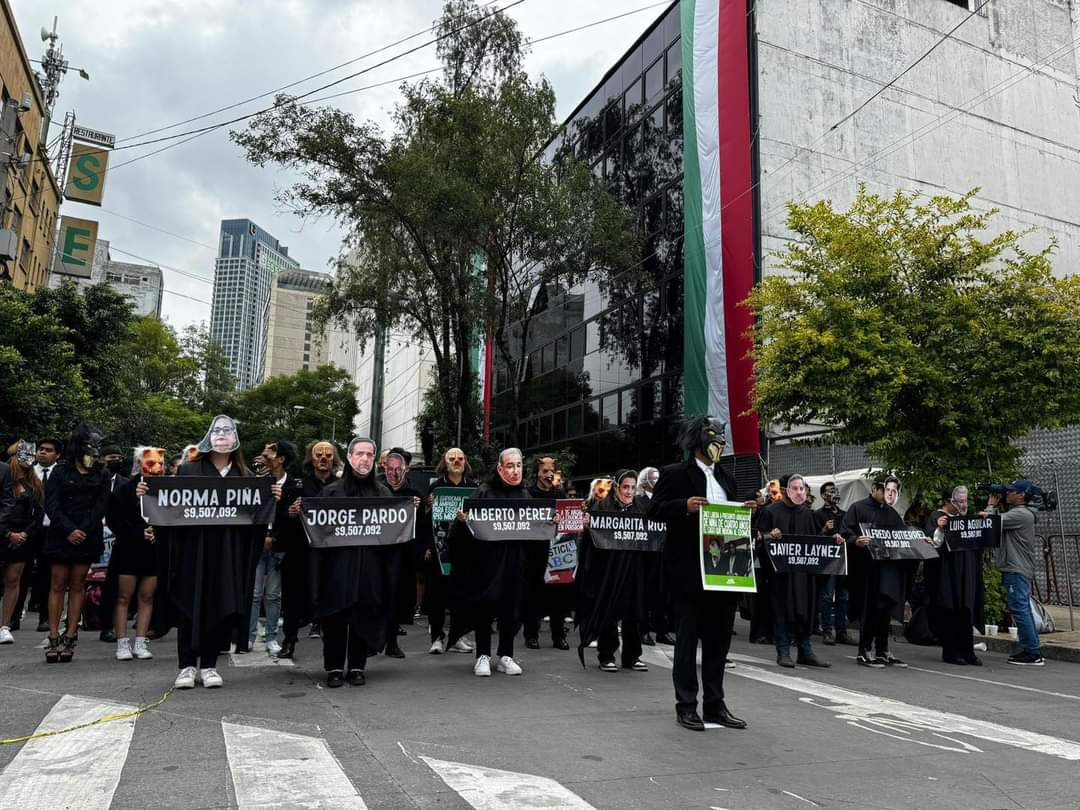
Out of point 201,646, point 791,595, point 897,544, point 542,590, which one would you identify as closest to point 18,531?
point 201,646

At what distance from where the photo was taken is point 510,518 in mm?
7961

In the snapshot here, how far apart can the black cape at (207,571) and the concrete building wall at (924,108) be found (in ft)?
61.1

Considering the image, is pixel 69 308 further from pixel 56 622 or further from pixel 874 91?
pixel 874 91

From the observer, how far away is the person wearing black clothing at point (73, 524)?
8023 mm

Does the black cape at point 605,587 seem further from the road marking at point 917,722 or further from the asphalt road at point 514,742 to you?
the road marking at point 917,722

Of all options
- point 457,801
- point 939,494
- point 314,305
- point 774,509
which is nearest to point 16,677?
point 457,801

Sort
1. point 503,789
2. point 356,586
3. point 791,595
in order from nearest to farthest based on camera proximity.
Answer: point 503,789
point 356,586
point 791,595

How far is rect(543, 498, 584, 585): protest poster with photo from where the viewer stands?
922 centimetres

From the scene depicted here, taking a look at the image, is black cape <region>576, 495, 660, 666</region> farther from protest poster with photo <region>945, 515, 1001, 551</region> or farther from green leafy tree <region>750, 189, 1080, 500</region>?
green leafy tree <region>750, 189, 1080, 500</region>

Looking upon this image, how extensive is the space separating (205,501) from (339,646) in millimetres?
1583

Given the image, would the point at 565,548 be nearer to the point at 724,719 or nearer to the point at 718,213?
the point at 724,719

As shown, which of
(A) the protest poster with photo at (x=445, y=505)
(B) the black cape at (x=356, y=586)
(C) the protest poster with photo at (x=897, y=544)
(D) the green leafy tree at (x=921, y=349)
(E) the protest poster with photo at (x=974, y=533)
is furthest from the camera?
(D) the green leafy tree at (x=921, y=349)

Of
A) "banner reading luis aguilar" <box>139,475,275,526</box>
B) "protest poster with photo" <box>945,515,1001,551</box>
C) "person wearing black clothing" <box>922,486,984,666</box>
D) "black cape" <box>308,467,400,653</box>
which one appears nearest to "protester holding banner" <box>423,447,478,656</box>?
"black cape" <box>308,467,400,653</box>

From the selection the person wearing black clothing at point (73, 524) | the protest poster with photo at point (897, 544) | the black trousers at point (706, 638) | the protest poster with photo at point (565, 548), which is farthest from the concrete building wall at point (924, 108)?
the person wearing black clothing at point (73, 524)
